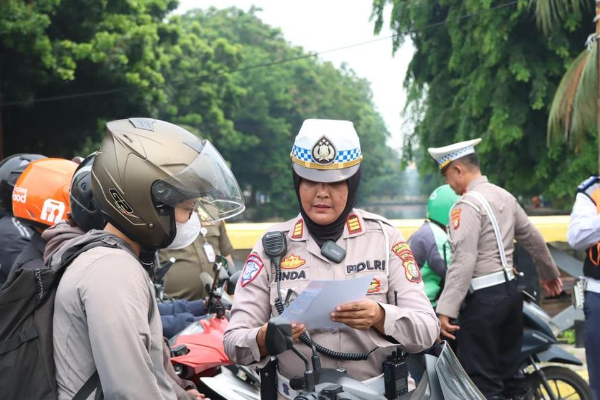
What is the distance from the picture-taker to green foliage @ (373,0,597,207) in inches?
690

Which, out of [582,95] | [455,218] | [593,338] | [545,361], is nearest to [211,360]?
[455,218]

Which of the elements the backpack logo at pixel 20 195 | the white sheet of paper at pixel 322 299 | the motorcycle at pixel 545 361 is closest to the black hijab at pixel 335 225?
the white sheet of paper at pixel 322 299

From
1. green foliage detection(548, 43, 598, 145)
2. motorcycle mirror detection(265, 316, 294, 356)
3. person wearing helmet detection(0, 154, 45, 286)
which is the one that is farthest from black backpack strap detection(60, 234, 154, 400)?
green foliage detection(548, 43, 598, 145)

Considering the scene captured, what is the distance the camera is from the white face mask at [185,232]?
2.47m

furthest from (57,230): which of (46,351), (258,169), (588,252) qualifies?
(258,169)

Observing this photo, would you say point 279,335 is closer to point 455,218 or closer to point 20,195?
point 20,195

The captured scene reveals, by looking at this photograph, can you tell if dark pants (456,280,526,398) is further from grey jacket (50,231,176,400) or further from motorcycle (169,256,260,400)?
grey jacket (50,231,176,400)

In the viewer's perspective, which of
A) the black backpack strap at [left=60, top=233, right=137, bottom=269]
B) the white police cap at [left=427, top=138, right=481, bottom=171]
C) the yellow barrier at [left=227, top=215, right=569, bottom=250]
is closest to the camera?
the black backpack strap at [left=60, top=233, right=137, bottom=269]

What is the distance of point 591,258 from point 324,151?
2.54 meters

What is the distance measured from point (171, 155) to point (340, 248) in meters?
0.77

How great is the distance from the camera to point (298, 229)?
9.71ft

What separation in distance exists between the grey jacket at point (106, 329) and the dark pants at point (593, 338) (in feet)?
10.7

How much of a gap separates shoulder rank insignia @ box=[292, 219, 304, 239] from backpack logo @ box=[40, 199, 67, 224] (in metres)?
1.37

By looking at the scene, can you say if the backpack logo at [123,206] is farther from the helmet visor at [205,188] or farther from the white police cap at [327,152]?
the white police cap at [327,152]
